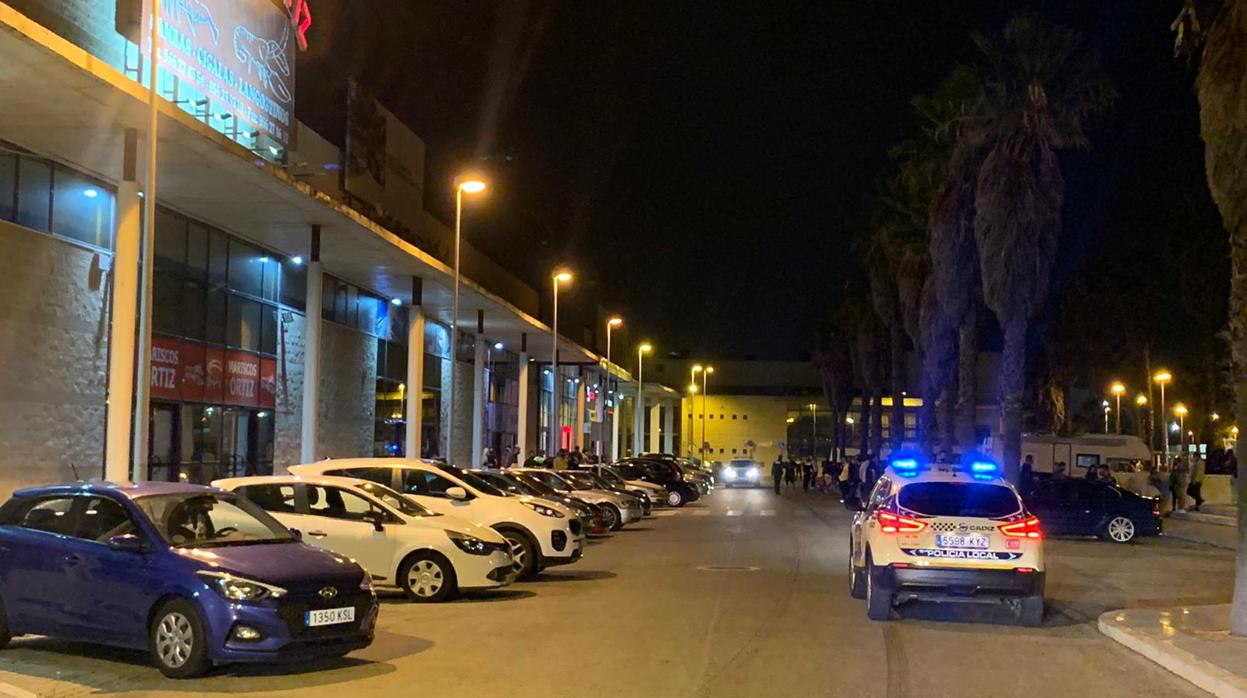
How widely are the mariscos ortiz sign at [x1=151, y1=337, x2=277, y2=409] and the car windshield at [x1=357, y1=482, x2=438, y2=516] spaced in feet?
27.1

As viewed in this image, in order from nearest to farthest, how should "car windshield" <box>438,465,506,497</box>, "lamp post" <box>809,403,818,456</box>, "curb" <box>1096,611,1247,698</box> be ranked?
"curb" <box>1096,611,1247,698</box>, "car windshield" <box>438,465,506,497</box>, "lamp post" <box>809,403,818,456</box>

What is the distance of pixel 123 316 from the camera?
16.4 meters

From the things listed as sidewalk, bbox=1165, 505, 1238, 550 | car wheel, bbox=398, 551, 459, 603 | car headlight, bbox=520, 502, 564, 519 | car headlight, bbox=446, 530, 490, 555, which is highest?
car headlight, bbox=520, 502, 564, 519

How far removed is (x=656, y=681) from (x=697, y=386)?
102649mm

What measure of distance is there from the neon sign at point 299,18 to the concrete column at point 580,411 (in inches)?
1357

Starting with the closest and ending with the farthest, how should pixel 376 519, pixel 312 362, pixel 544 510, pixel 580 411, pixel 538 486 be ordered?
pixel 376 519 < pixel 544 510 < pixel 538 486 < pixel 312 362 < pixel 580 411

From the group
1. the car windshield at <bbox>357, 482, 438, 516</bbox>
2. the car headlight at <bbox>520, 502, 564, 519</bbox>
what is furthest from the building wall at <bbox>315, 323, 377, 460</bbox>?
the car windshield at <bbox>357, 482, 438, 516</bbox>

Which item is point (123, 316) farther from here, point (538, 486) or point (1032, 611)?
point (1032, 611)

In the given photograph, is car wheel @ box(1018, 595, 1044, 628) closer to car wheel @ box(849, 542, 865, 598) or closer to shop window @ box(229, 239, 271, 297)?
car wheel @ box(849, 542, 865, 598)

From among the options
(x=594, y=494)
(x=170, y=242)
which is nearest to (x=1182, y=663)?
(x=594, y=494)

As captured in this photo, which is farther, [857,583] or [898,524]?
[857,583]

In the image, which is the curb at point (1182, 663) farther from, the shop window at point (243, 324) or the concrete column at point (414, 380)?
the concrete column at point (414, 380)

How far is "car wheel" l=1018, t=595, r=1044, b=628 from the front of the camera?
13.1 metres

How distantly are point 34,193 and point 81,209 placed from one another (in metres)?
1.28
